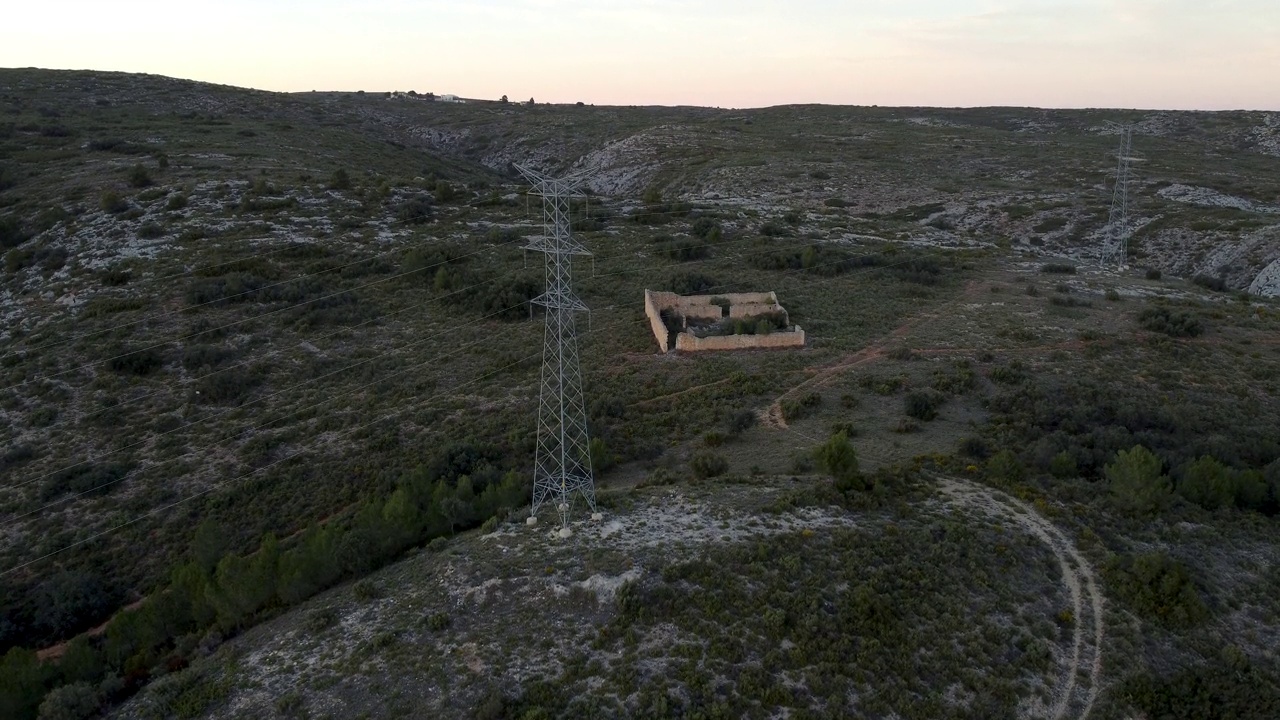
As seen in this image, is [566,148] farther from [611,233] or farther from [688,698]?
[688,698]

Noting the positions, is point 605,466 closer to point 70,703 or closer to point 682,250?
point 70,703

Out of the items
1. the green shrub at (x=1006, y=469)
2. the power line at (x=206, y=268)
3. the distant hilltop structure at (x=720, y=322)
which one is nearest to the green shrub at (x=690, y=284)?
the distant hilltop structure at (x=720, y=322)

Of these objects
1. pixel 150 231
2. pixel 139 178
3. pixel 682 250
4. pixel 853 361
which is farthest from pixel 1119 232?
pixel 139 178

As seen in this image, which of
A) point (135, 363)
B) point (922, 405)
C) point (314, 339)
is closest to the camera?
point (922, 405)

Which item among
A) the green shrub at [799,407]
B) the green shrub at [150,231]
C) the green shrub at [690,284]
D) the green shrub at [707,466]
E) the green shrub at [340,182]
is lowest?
the green shrub at [707,466]

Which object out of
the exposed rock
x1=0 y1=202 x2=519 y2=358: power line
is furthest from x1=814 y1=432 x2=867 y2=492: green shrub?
the exposed rock

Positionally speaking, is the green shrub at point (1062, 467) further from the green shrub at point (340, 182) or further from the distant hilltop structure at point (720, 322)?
the green shrub at point (340, 182)

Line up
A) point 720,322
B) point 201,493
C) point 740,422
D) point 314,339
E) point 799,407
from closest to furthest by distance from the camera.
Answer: point 201,493 → point 740,422 → point 799,407 → point 314,339 → point 720,322

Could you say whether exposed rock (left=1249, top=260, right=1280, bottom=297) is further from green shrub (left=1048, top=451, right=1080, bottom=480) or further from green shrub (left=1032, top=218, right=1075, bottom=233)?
green shrub (left=1048, top=451, right=1080, bottom=480)
